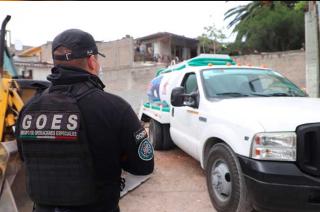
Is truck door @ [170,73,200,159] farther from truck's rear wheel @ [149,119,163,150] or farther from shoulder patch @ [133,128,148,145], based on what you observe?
shoulder patch @ [133,128,148,145]

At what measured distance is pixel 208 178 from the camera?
14.1 feet

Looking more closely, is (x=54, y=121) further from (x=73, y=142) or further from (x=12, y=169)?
(x=12, y=169)

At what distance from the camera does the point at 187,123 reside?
538 centimetres

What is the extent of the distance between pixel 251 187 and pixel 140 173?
5.82ft

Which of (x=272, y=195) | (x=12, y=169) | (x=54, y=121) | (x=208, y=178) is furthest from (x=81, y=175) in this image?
(x=208, y=178)

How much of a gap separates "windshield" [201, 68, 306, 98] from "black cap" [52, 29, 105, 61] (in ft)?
9.93

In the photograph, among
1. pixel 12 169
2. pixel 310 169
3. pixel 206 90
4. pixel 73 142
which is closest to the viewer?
pixel 73 142

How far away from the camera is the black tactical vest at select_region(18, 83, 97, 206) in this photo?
5.91 feet

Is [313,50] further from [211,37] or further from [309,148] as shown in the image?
[211,37]

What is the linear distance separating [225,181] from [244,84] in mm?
1565

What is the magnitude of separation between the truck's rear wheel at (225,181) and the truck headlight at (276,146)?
0.37 metres

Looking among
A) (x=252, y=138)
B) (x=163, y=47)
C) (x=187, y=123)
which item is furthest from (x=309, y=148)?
(x=163, y=47)

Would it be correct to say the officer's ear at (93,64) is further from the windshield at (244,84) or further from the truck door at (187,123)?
the truck door at (187,123)

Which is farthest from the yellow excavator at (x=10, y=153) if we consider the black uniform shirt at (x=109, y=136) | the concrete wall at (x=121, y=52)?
the concrete wall at (x=121, y=52)
